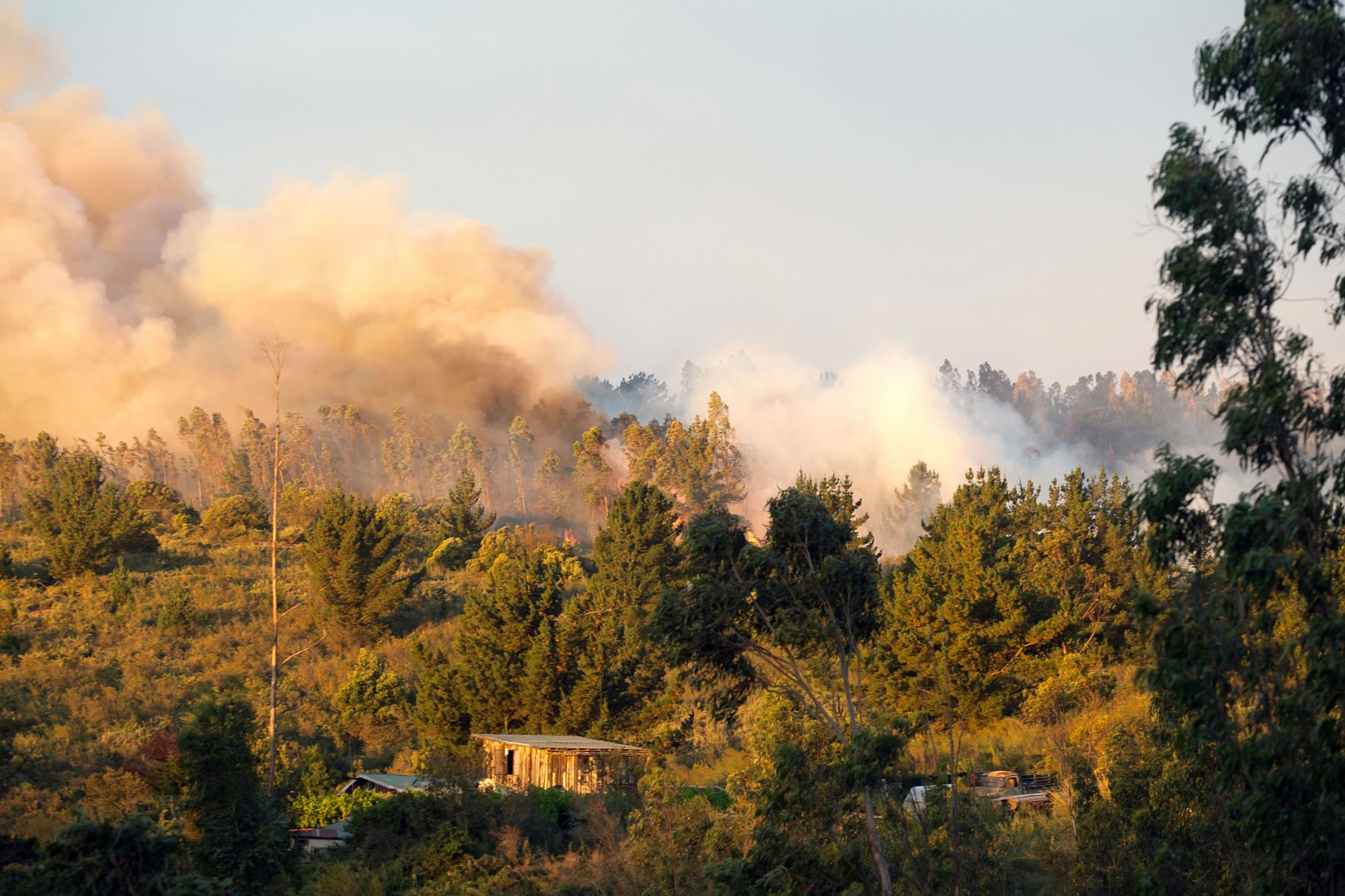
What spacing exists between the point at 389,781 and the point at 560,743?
6030 millimetres

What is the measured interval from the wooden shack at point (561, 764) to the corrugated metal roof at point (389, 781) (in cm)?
271

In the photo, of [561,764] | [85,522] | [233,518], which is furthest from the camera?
[233,518]

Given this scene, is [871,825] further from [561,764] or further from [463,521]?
[463,521]

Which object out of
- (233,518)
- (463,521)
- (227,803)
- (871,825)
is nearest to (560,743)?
(227,803)

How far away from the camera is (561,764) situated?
127 feet

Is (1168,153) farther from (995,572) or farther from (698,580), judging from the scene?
(995,572)

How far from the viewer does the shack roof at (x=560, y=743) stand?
38.8 meters

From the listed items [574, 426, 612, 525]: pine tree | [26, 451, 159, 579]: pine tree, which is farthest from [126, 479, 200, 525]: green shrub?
[574, 426, 612, 525]: pine tree

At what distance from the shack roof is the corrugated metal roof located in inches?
133

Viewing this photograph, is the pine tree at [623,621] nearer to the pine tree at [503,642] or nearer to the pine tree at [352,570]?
the pine tree at [503,642]

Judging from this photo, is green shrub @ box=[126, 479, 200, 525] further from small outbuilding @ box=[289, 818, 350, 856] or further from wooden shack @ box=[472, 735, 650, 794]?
small outbuilding @ box=[289, 818, 350, 856]

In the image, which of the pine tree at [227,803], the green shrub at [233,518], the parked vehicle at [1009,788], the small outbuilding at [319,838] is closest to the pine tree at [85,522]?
the green shrub at [233,518]

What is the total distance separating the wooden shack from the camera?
3831cm

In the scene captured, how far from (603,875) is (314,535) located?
35.2 meters
